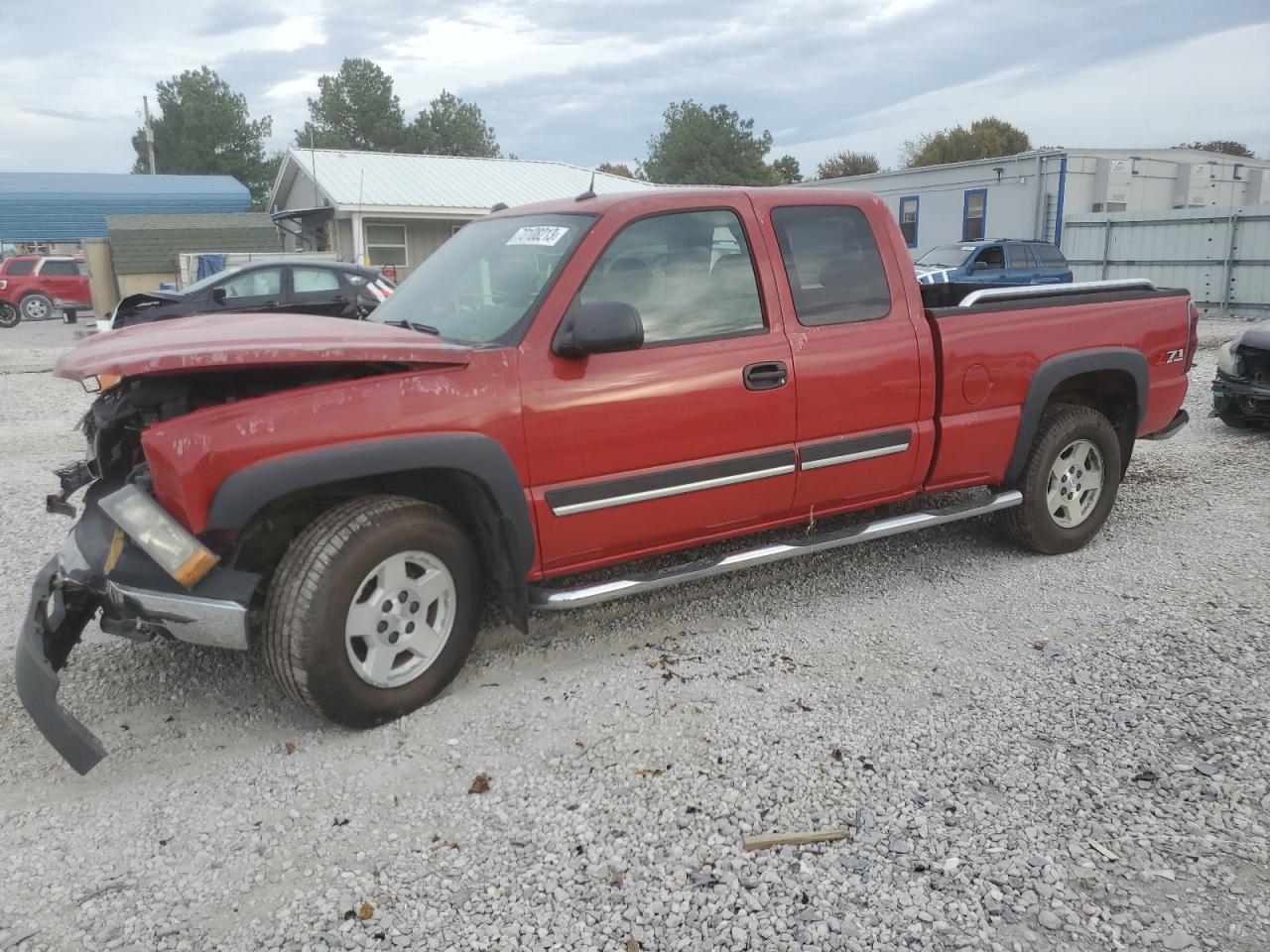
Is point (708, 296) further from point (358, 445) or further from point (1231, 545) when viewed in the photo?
point (1231, 545)

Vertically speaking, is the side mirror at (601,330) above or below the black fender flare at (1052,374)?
above

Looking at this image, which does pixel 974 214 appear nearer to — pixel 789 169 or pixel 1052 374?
pixel 1052 374

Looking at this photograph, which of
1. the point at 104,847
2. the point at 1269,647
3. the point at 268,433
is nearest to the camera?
the point at 104,847

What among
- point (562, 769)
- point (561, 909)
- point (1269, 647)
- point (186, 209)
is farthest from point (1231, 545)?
point (186, 209)

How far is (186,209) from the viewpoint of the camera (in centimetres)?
3975

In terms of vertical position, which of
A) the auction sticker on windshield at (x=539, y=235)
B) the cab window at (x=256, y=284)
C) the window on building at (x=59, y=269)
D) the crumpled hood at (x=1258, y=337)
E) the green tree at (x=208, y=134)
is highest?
the green tree at (x=208, y=134)

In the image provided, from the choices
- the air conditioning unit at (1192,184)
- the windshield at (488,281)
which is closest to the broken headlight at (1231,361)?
the windshield at (488,281)

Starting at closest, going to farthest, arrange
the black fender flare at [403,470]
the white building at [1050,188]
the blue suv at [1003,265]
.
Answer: the black fender flare at [403,470]
the blue suv at [1003,265]
the white building at [1050,188]

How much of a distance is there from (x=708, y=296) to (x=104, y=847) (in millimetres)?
2891

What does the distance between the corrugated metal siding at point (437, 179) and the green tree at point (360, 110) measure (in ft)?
121

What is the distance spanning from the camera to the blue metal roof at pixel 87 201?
131 ft

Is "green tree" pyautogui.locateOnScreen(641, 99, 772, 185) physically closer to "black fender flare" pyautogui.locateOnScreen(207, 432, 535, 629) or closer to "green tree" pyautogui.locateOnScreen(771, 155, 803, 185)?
"green tree" pyautogui.locateOnScreen(771, 155, 803, 185)

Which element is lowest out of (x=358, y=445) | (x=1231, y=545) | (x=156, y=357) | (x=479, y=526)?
(x=1231, y=545)

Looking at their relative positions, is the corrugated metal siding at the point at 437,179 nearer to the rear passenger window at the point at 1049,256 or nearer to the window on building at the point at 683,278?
the rear passenger window at the point at 1049,256
